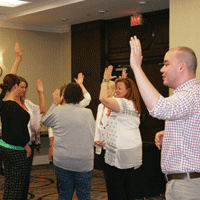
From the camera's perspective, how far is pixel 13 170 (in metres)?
3.40

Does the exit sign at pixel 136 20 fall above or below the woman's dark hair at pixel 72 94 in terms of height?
above

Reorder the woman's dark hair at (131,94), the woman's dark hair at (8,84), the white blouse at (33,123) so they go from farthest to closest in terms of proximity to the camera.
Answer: the white blouse at (33,123)
the woman's dark hair at (131,94)
the woman's dark hair at (8,84)

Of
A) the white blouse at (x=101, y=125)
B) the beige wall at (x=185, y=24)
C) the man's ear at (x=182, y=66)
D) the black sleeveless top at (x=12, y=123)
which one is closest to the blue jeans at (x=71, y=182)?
the black sleeveless top at (x=12, y=123)

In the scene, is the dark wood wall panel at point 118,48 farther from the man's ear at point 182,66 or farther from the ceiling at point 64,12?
the man's ear at point 182,66

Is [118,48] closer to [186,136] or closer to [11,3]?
[11,3]

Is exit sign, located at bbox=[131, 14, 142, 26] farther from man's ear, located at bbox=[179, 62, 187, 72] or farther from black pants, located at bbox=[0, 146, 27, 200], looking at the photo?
man's ear, located at bbox=[179, 62, 187, 72]

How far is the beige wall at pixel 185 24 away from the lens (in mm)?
4832

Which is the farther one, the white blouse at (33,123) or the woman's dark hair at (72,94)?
the white blouse at (33,123)

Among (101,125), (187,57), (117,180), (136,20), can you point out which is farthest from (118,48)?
(187,57)

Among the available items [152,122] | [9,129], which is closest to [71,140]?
[9,129]

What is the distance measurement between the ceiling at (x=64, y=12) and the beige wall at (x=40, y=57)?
0.61ft

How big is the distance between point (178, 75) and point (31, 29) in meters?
6.40

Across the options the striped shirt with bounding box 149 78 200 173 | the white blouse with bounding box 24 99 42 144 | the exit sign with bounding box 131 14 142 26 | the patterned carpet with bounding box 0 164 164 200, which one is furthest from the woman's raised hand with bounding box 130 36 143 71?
the exit sign with bounding box 131 14 142 26

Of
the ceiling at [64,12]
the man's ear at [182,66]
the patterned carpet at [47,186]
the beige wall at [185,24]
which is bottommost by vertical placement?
the patterned carpet at [47,186]
